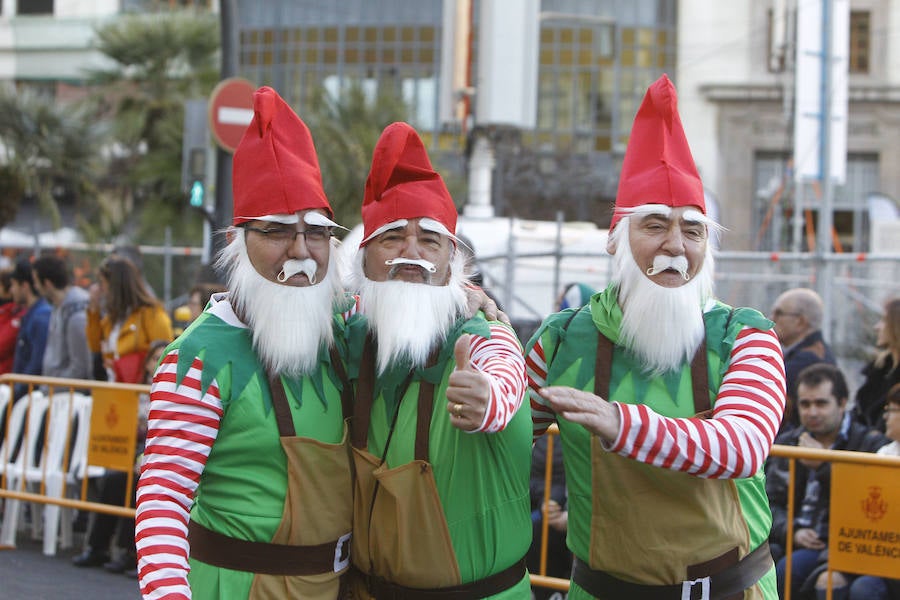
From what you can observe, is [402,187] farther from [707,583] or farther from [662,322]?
[707,583]

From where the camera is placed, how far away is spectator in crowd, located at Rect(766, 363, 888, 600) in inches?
189

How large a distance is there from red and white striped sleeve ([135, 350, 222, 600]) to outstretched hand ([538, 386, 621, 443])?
804mm

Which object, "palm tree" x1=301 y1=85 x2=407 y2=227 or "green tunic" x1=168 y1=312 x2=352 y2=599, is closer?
"green tunic" x1=168 y1=312 x2=352 y2=599

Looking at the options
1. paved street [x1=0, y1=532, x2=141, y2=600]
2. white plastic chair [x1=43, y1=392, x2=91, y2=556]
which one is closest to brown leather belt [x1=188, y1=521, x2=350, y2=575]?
paved street [x1=0, y1=532, x2=141, y2=600]

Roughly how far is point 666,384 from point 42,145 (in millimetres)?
26869

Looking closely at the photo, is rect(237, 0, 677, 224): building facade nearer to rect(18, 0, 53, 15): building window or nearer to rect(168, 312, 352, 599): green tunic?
rect(18, 0, 53, 15): building window

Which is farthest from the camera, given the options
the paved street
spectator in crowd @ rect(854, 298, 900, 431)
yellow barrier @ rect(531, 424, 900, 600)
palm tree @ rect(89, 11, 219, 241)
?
palm tree @ rect(89, 11, 219, 241)

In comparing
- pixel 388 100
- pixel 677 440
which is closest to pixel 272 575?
pixel 677 440

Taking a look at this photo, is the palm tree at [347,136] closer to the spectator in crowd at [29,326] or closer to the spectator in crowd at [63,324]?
the spectator in crowd at [29,326]

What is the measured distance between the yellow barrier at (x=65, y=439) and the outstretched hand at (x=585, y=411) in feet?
15.6

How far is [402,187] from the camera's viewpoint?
2850 millimetres

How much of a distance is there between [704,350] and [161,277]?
1491cm

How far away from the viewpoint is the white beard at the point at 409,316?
269 centimetres

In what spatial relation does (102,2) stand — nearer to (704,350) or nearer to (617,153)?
(617,153)
